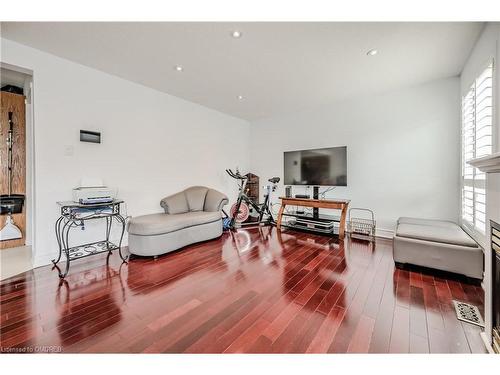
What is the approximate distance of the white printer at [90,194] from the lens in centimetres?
248

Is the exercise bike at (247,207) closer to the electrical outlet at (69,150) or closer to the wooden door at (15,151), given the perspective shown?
the electrical outlet at (69,150)

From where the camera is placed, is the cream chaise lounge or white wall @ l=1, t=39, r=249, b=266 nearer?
white wall @ l=1, t=39, r=249, b=266

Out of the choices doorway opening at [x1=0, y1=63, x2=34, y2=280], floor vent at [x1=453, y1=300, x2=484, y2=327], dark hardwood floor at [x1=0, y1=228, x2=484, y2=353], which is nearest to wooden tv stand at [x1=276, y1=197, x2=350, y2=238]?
dark hardwood floor at [x1=0, y1=228, x2=484, y2=353]

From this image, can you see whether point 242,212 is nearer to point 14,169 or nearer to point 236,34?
point 236,34

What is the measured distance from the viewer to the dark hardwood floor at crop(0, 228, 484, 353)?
4.33 feet

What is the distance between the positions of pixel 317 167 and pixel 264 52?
233 cm

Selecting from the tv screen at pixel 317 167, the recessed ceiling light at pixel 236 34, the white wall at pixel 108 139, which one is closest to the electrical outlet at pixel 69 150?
the white wall at pixel 108 139

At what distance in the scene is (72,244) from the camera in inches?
111

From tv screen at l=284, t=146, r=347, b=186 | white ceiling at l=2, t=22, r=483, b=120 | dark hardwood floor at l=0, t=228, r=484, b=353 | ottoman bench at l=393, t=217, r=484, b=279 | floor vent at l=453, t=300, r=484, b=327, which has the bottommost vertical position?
dark hardwood floor at l=0, t=228, r=484, b=353

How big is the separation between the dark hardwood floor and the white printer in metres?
0.80

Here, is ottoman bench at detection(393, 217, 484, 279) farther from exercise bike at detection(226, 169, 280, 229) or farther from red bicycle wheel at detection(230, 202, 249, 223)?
red bicycle wheel at detection(230, 202, 249, 223)

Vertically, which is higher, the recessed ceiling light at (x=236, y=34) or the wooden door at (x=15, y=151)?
the recessed ceiling light at (x=236, y=34)

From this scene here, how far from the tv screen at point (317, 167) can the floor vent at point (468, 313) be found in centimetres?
232
